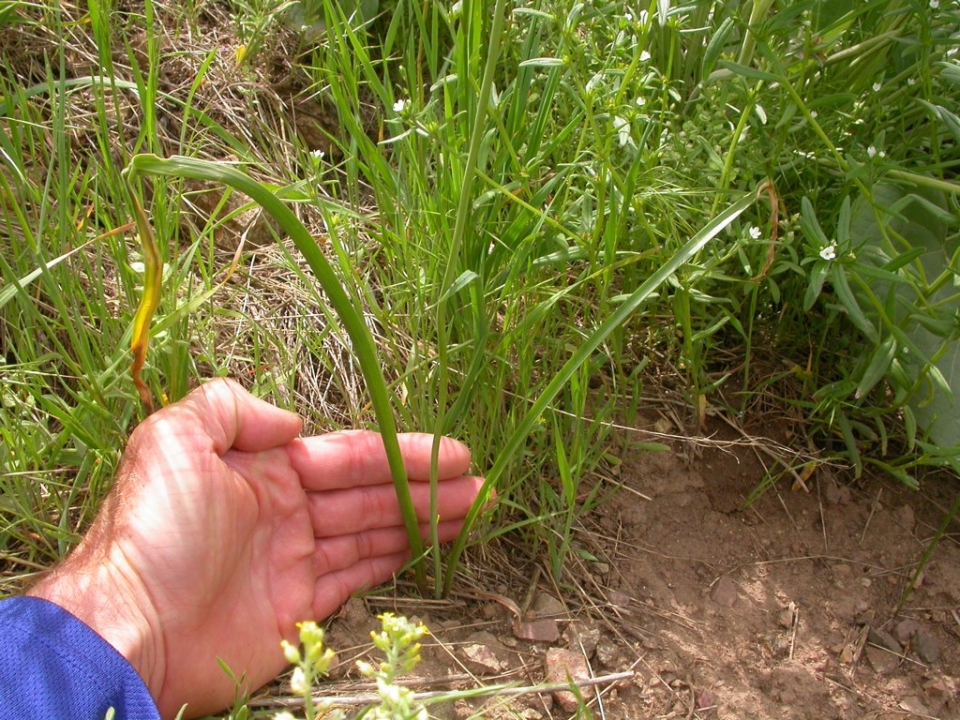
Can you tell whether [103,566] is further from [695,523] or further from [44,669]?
[695,523]

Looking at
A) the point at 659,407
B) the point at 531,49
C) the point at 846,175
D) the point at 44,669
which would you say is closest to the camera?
the point at 44,669

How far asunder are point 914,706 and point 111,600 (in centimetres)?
131

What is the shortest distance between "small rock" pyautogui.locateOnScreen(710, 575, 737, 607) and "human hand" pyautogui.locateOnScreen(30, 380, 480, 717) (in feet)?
1.57

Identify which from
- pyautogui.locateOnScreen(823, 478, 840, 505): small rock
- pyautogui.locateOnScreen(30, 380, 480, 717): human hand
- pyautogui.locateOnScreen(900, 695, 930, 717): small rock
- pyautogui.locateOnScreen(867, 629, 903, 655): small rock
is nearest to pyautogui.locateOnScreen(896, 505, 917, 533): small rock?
pyautogui.locateOnScreen(823, 478, 840, 505): small rock

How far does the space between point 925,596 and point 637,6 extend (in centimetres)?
124

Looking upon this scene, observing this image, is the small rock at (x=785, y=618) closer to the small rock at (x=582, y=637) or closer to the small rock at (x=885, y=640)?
the small rock at (x=885, y=640)

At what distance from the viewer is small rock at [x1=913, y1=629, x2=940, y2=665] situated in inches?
63.9

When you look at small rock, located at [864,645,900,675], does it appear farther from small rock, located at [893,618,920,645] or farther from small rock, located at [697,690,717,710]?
small rock, located at [697,690,717,710]

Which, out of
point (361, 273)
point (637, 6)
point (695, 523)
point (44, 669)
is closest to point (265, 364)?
point (361, 273)

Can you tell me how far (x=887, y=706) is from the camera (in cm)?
155

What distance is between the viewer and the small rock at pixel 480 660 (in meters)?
1.45

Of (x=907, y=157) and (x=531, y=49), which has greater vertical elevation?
(x=531, y=49)

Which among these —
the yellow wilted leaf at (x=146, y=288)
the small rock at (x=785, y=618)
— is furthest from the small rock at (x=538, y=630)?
the yellow wilted leaf at (x=146, y=288)

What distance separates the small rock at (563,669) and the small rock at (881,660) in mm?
534
